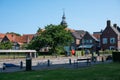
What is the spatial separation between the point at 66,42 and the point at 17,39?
5005 cm

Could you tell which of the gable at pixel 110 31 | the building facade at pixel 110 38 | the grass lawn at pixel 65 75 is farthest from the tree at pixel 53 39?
the grass lawn at pixel 65 75

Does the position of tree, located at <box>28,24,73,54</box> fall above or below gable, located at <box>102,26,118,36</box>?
below

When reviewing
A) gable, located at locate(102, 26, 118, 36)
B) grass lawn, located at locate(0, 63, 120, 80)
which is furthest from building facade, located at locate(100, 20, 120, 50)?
grass lawn, located at locate(0, 63, 120, 80)

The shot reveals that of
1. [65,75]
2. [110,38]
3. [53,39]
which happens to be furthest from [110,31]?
[65,75]

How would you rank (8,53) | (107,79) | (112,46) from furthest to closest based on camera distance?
(112,46) → (8,53) → (107,79)

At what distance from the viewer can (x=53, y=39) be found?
260ft

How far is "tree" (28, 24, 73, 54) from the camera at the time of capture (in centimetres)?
7769

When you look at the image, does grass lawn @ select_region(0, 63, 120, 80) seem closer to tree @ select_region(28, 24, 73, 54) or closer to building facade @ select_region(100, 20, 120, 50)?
tree @ select_region(28, 24, 73, 54)

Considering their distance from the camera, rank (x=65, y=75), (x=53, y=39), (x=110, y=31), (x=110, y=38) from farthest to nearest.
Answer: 1. (x=110, y=38)
2. (x=110, y=31)
3. (x=53, y=39)
4. (x=65, y=75)

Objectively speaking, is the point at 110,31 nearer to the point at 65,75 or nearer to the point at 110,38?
the point at 110,38

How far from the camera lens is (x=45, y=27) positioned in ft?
267

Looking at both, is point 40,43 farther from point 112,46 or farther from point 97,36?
point 97,36

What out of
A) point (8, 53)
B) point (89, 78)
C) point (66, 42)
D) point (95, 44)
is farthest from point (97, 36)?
point (89, 78)

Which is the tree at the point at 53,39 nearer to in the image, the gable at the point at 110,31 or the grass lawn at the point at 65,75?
the gable at the point at 110,31
